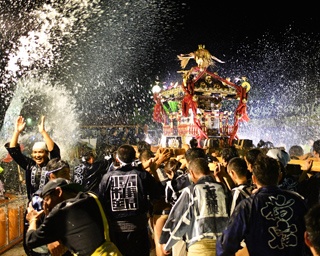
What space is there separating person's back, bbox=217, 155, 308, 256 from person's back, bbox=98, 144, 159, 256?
1.62 meters

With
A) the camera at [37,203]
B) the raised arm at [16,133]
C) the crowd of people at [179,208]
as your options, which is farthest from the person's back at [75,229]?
the raised arm at [16,133]

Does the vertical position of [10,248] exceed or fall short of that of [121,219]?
it falls short

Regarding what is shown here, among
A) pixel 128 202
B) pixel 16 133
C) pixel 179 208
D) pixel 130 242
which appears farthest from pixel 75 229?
pixel 16 133

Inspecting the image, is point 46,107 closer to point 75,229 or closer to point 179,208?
point 179,208

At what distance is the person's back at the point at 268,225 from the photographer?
2.54 meters

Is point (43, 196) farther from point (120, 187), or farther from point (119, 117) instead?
point (119, 117)

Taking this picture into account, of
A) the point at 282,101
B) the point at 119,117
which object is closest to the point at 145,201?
the point at 282,101

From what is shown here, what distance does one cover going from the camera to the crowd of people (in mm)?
2342

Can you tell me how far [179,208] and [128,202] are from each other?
37.3 inches

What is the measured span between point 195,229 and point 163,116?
12.3 meters

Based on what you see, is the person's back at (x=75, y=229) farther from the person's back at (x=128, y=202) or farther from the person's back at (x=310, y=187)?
the person's back at (x=310, y=187)

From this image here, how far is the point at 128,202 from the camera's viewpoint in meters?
4.07

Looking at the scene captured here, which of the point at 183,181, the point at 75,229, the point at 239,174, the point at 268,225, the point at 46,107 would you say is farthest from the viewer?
the point at 46,107

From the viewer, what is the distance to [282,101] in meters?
31.3
